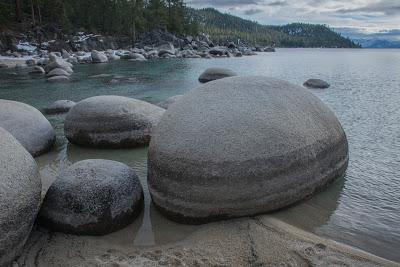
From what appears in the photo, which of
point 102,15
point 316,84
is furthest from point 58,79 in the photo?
point 102,15

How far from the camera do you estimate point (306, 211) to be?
5.99 meters

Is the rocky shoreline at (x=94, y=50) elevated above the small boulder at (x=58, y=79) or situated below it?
below

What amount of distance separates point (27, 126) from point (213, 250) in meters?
5.83

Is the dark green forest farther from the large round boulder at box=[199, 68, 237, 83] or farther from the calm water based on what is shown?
the calm water

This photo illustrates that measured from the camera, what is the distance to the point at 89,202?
209 inches

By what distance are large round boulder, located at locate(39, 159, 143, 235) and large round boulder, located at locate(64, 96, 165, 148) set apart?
3624mm

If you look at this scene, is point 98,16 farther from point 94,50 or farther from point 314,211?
point 314,211

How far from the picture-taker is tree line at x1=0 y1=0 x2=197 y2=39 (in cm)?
5475

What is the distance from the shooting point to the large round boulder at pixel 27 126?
8703 millimetres

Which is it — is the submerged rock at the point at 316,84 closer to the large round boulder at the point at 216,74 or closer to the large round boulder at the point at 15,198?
the large round boulder at the point at 216,74

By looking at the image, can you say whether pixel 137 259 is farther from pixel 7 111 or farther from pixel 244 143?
pixel 7 111

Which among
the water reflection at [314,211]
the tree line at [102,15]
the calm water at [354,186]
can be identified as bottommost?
the calm water at [354,186]

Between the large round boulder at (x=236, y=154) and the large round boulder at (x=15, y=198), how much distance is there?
5.74 ft

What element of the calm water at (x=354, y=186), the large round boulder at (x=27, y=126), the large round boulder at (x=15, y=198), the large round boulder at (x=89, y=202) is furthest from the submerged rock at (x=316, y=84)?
the large round boulder at (x=15, y=198)
